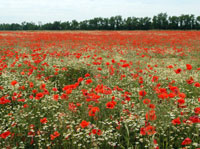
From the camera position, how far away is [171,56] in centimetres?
1070

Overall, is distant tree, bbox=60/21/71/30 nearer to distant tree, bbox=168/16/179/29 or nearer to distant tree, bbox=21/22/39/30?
distant tree, bbox=21/22/39/30

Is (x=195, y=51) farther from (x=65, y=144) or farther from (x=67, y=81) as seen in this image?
(x=65, y=144)

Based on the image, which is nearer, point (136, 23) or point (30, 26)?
point (136, 23)

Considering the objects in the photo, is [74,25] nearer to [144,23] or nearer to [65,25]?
[65,25]

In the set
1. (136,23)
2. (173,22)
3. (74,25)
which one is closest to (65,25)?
(74,25)

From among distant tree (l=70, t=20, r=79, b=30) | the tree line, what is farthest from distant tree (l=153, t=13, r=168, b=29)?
distant tree (l=70, t=20, r=79, b=30)

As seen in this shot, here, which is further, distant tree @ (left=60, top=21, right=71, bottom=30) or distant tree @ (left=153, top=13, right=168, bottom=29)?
distant tree @ (left=60, top=21, right=71, bottom=30)

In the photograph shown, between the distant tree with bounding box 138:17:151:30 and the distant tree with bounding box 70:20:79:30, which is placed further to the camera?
the distant tree with bounding box 70:20:79:30

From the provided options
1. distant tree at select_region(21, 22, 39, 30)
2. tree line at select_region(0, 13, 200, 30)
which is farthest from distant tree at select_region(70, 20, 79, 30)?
distant tree at select_region(21, 22, 39, 30)

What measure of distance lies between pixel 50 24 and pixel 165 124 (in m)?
85.7

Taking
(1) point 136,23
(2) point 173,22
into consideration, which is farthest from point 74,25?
(2) point 173,22

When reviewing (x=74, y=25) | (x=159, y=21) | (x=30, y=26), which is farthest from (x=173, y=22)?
(x=30, y=26)

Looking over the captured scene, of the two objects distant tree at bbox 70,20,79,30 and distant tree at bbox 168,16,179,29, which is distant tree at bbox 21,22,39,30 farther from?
distant tree at bbox 168,16,179,29

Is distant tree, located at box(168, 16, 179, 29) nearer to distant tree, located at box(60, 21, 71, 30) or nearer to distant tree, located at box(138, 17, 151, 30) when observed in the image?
distant tree, located at box(138, 17, 151, 30)
